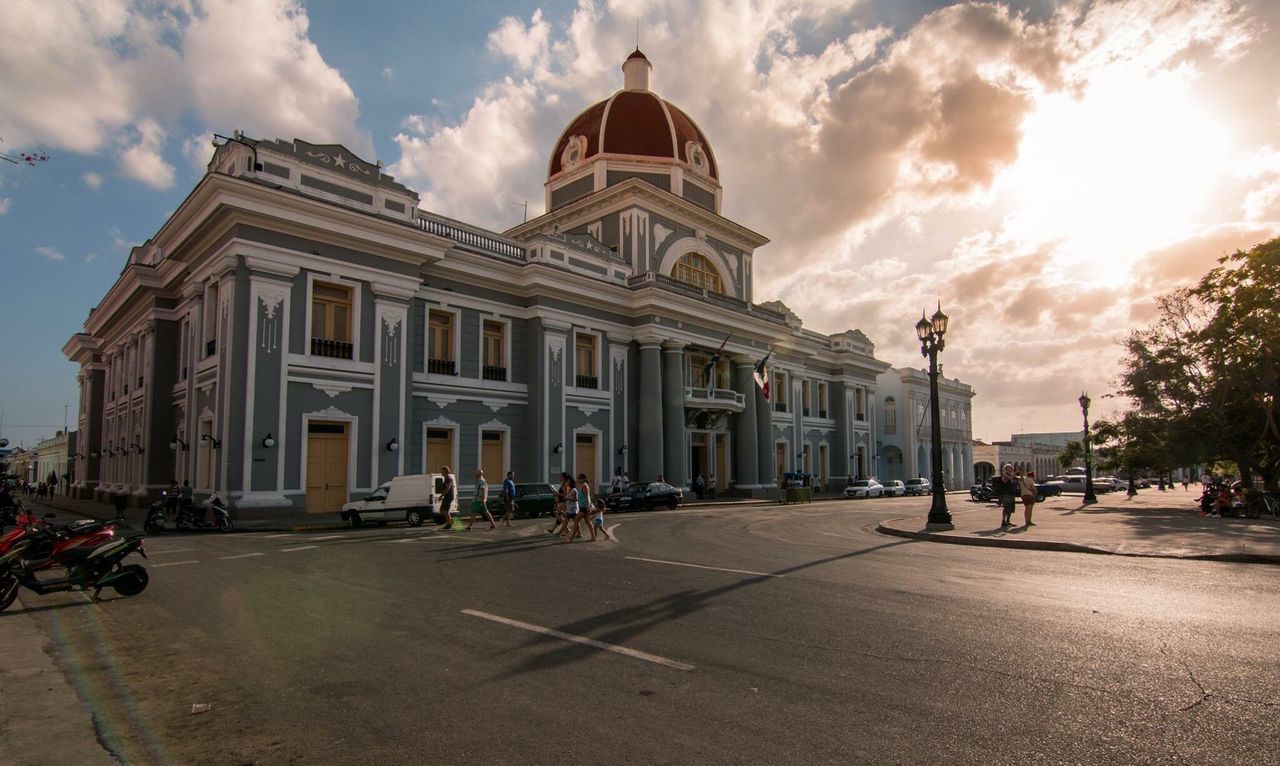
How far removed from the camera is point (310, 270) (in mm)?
23828

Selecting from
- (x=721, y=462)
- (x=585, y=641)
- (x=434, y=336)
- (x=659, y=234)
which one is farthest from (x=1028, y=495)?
(x=659, y=234)

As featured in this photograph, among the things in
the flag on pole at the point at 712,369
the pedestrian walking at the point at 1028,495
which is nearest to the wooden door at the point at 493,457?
the flag on pole at the point at 712,369

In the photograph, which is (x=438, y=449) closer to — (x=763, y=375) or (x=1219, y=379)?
(x=763, y=375)

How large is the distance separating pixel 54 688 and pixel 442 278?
2418 cm

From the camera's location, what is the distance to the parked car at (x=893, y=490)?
167 ft

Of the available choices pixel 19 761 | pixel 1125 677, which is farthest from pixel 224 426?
pixel 1125 677

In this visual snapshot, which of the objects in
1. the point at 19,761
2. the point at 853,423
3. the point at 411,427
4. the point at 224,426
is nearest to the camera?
the point at 19,761

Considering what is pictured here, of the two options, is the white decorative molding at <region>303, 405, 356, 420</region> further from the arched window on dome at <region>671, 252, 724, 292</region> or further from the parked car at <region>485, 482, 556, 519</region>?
the arched window on dome at <region>671, 252, 724, 292</region>

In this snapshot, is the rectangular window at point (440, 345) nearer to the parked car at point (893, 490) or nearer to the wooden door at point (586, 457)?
the wooden door at point (586, 457)

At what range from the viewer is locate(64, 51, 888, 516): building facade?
22.8m

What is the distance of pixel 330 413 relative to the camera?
24094 mm

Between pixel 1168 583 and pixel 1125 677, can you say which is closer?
pixel 1125 677

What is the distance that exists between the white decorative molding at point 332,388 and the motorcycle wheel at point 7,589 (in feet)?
50.7

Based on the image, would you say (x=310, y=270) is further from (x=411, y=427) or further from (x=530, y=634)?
(x=530, y=634)
